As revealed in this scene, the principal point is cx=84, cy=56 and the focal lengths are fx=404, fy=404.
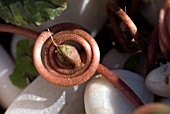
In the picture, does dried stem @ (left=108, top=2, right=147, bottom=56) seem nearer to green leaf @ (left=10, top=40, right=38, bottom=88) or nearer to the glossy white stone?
the glossy white stone

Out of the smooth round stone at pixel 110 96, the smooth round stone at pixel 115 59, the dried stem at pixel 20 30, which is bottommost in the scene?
the smooth round stone at pixel 115 59

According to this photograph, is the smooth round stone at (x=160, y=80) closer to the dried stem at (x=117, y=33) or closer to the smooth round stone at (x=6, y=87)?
the dried stem at (x=117, y=33)

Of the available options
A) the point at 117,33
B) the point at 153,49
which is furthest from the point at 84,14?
the point at 153,49

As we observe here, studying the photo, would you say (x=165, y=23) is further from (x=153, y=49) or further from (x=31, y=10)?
(x=31, y=10)

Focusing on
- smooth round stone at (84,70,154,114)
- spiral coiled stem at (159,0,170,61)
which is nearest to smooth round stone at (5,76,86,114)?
smooth round stone at (84,70,154,114)

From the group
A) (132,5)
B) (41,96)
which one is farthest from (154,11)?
(41,96)

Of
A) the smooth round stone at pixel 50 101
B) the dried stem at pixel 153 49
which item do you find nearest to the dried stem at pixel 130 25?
the dried stem at pixel 153 49
